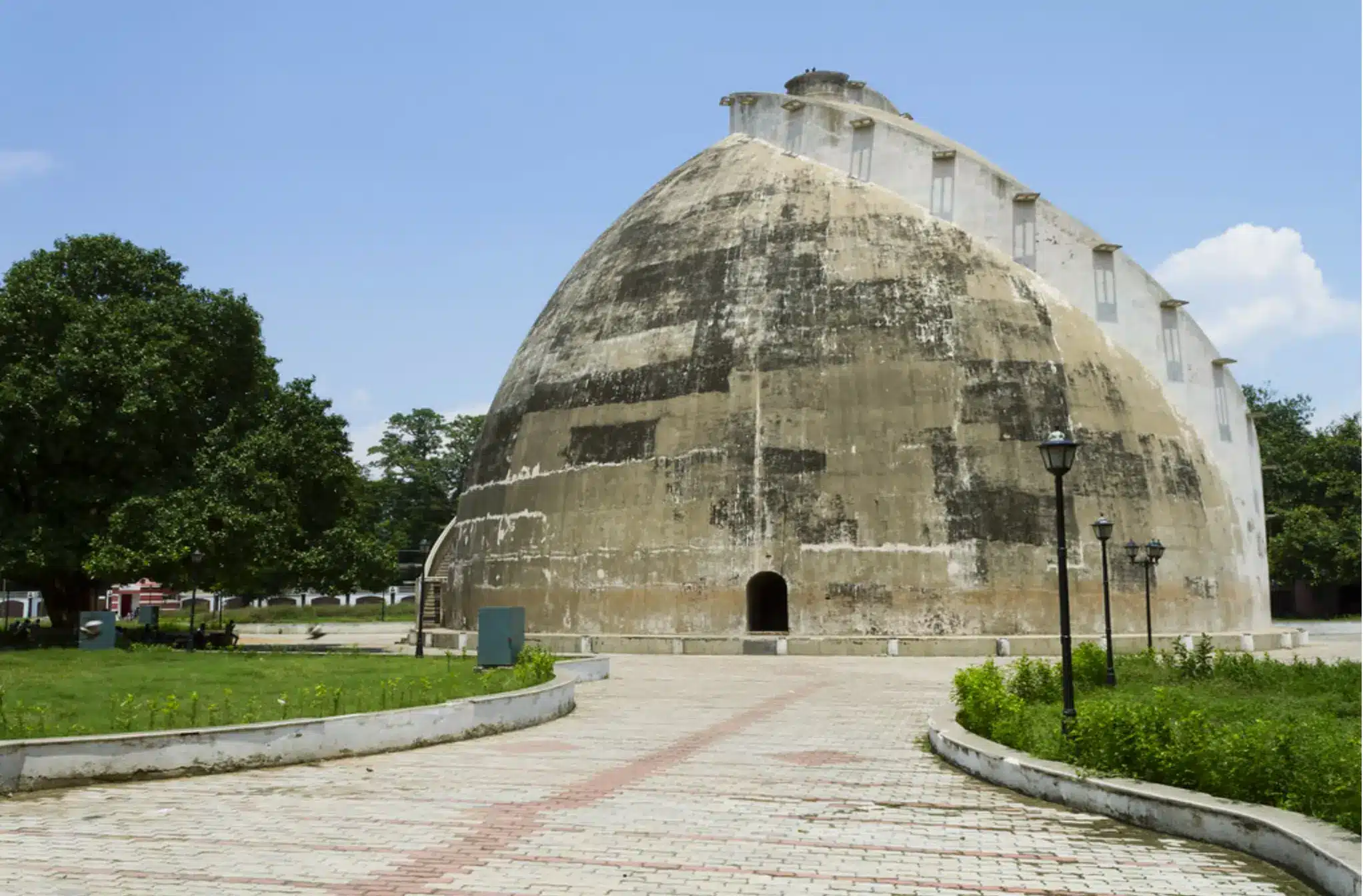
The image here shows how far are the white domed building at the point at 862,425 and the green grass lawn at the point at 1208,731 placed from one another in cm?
1052

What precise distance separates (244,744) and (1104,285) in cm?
2471

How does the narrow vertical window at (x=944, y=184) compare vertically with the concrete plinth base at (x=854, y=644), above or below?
above

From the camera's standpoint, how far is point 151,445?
2711 centimetres

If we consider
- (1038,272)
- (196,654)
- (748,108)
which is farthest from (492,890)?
(748,108)

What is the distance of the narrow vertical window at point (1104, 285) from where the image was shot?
94.3 ft

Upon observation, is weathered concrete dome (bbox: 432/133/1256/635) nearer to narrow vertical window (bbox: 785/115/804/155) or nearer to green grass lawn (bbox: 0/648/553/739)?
narrow vertical window (bbox: 785/115/804/155)

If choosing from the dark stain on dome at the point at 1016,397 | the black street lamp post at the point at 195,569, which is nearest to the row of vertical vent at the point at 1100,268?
the dark stain on dome at the point at 1016,397

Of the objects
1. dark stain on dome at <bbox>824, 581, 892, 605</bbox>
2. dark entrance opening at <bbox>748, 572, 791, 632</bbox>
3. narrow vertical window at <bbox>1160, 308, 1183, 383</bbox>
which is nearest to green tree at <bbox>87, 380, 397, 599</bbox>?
dark entrance opening at <bbox>748, 572, 791, 632</bbox>

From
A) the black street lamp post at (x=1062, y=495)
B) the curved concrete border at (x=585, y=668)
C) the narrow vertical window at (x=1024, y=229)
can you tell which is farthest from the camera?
the narrow vertical window at (x=1024, y=229)

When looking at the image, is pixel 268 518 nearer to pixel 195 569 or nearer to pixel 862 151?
pixel 195 569

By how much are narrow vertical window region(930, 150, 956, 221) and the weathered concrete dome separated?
460 mm

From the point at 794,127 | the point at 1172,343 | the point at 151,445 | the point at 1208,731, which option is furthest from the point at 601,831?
the point at 794,127

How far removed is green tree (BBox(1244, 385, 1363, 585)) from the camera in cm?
4850

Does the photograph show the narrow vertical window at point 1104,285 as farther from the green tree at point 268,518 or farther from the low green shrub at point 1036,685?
the green tree at point 268,518
